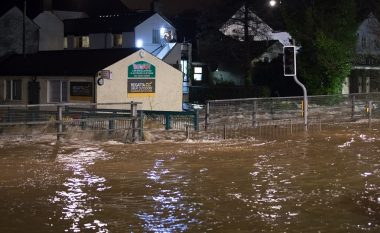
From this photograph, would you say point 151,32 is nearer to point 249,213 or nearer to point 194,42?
point 194,42

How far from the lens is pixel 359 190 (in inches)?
456

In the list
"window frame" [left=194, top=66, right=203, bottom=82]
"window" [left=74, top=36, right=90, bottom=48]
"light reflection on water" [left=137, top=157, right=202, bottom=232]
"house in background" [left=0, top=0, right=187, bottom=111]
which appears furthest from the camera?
"window frame" [left=194, top=66, right=203, bottom=82]

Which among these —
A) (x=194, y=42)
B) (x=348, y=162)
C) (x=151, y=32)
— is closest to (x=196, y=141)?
(x=348, y=162)

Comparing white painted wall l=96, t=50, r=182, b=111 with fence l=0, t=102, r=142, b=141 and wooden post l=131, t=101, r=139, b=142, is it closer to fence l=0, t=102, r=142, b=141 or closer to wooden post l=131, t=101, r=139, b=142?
fence l=0, t=102, r=142, b=141

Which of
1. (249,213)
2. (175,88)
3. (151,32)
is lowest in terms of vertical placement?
(249,213)

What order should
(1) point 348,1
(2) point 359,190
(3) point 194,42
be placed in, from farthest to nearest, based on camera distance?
1. (3) point 194,42
2. (1) point 348,1
3. (2) point 359,190

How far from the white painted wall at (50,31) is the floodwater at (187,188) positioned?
38.8 meters

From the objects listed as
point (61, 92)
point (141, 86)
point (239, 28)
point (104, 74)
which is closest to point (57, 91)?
point (61, 92)

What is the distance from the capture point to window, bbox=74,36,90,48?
5634 centimetres

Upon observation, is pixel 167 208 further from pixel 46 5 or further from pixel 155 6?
pixel 46 5

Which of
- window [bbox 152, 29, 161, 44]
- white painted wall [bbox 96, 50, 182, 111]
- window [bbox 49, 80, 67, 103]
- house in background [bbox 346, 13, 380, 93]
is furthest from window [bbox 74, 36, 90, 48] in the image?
white painted wall [bbox 96, 50, 182, 111]

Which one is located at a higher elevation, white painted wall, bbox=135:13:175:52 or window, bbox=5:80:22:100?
white painted wall, bbox=135:13:175:52

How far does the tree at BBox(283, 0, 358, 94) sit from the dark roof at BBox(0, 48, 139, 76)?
15.8m

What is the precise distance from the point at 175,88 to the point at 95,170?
18.0 metres
